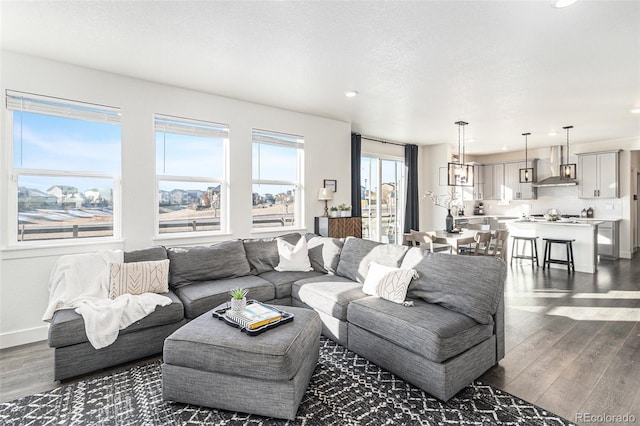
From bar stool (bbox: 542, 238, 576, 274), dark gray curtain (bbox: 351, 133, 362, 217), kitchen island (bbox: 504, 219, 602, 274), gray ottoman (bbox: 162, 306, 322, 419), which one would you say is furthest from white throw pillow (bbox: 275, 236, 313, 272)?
kitchen island (bbox: 504, 219, 602, 274)

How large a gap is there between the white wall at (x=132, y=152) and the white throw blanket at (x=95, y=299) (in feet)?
1.56

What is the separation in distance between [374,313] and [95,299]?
95.9 inches

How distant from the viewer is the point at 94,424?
1989 millimetres

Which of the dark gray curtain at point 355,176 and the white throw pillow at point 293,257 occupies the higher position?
the dark gray curtain at point 355,176

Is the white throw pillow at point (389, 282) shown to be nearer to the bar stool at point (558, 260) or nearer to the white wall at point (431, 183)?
the bar stool at point (558, 260)

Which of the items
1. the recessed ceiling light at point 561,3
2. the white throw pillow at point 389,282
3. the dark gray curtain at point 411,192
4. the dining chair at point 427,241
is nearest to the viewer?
the recessed ceiling light at point 561,3

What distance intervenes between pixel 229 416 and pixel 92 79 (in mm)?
3613

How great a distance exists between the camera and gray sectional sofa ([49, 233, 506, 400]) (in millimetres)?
2260

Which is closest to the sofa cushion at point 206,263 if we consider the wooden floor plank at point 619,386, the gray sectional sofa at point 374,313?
the gray sectional sofa at point 374,313

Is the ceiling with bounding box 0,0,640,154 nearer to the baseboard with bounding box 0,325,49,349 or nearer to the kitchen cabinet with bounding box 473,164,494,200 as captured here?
the baseboard with bounding box 0,325,49,349

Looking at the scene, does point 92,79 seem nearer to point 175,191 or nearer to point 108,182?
point 108,182

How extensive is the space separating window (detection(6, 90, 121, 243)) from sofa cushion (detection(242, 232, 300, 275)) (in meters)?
1.51

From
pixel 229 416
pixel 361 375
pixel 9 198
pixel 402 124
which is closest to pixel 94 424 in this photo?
pixel 229 416

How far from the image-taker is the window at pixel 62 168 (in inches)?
127
